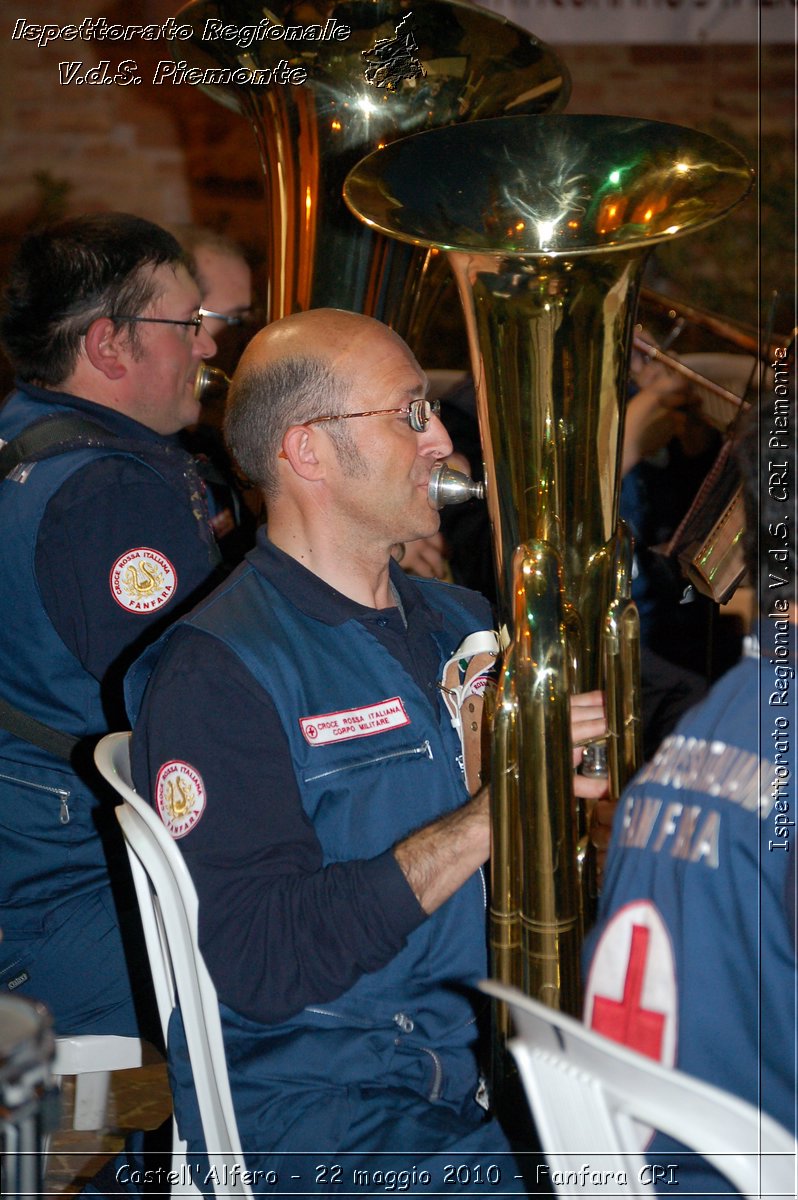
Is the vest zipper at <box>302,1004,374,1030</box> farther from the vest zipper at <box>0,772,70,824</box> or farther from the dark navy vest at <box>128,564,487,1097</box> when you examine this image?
the vest zipper at <box>0,772,70,824</box>

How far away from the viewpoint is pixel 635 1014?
1046 mm

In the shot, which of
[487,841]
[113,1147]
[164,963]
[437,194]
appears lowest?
[113,1147]

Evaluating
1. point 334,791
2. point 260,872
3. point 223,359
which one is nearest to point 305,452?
point 334,791

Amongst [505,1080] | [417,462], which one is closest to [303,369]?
[417,462]

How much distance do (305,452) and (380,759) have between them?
1.48 feet

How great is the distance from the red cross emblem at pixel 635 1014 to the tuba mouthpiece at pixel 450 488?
0.79 meters

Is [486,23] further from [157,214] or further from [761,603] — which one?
[157,214]

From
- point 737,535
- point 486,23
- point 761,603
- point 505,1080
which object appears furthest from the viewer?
point 486,23

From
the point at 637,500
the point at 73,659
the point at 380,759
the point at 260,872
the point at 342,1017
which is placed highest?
the point at 637,500

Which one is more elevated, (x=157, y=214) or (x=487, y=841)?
(x=157, y=214)

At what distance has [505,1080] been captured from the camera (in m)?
1.48

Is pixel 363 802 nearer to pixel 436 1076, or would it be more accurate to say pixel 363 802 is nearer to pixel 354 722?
pixel 354 722

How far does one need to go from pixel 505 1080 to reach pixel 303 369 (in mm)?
974

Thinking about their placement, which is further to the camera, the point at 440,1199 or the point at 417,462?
the point at 417,462
